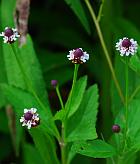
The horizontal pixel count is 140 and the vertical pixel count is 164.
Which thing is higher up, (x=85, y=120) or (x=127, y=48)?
(x=127, y=48)

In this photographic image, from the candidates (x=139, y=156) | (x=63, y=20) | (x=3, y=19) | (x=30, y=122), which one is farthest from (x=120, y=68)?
(x=63, y=20)

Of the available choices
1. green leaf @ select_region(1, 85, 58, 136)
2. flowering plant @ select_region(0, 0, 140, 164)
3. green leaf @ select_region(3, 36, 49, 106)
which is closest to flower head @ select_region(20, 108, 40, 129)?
flowering plant @ select_region(0, 0, 140, 164)

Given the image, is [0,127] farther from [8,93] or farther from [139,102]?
[139,102]

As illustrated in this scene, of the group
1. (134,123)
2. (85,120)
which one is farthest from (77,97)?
(134,123)

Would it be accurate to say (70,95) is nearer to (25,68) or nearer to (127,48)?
(127,48)

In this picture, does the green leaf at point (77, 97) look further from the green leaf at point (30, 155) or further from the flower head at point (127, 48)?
the green leaf at point (30, 155)

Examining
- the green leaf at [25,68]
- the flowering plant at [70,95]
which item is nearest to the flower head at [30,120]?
the flowering plant at [70,95]
